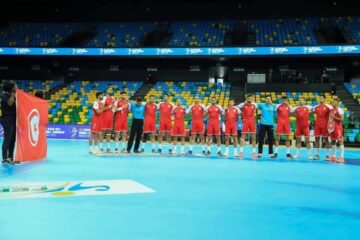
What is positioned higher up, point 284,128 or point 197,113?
point 197,113

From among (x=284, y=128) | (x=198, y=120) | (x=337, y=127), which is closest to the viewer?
(x=337, y=127)

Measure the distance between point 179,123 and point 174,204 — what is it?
24.6 ft

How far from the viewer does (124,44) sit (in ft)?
92.8

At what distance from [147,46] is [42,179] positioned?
A: 20.8m

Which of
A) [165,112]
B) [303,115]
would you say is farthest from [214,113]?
[303,115]

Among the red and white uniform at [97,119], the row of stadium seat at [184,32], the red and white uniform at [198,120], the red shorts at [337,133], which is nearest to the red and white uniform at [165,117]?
the red and white uniform at [198,120]

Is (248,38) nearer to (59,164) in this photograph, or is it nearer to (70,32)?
(70,32)

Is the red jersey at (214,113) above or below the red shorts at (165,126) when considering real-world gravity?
above

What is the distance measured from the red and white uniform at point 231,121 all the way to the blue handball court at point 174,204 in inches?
145

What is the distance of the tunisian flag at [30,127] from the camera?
866 cm

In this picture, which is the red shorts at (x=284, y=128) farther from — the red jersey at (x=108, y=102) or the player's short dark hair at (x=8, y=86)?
the player's short dark hair at (x=8, y=86)

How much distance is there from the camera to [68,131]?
809 inches

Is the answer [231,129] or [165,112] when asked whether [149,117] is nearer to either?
[165,112]

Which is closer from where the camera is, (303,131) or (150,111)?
(303,131)
